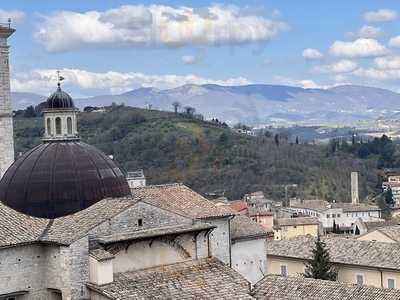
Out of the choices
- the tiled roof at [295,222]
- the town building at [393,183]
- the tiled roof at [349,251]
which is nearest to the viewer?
the tiled roof at [349,251]

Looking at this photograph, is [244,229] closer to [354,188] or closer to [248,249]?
[248,249]

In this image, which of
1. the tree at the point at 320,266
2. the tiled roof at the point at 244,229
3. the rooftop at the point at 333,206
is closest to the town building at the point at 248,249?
the tiled roof at the point at 244,229

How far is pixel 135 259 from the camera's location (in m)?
24.5

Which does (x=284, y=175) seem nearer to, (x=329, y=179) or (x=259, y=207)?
(x=329, y=179)

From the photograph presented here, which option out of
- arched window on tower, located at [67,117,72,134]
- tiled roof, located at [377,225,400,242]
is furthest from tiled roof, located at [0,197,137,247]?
tiled roof, located at [377,225,400,242]

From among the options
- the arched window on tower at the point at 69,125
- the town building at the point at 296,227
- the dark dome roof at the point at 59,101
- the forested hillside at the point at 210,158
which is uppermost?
the dark dome roof at the point at 59,101

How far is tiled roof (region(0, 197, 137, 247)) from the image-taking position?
76.2ft

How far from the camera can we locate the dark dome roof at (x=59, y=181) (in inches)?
989

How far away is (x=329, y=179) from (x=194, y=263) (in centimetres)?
12022

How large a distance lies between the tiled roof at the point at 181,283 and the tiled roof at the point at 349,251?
17.5 meters

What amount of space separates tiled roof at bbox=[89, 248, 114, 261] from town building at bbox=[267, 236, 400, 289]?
21685mm

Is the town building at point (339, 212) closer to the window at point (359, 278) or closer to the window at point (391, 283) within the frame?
the window at point (359, 278)

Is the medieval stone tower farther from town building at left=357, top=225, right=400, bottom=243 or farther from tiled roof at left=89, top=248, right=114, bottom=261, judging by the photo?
town building at left=357, top=225, right=400, bottom=243

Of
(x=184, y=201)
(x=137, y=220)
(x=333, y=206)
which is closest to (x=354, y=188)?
(x=333, y=206)
